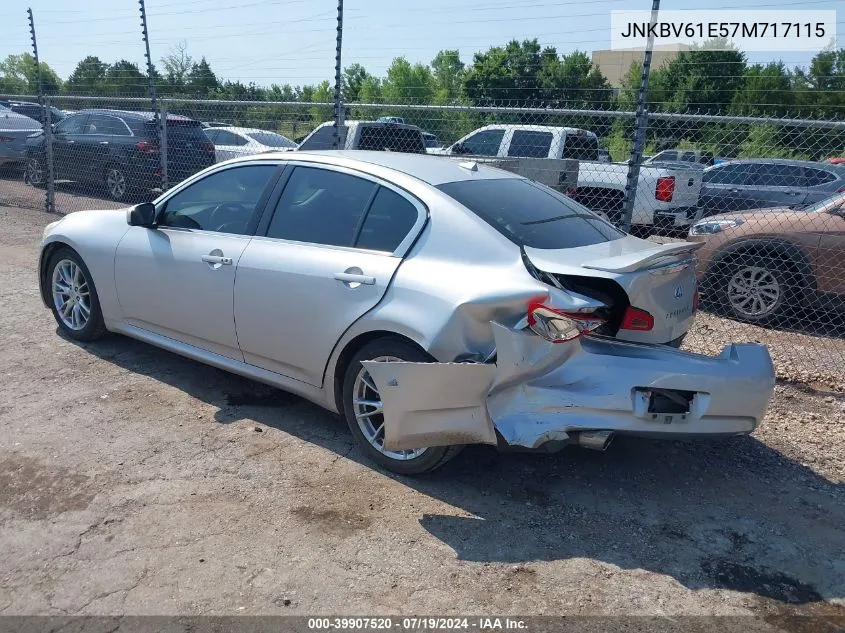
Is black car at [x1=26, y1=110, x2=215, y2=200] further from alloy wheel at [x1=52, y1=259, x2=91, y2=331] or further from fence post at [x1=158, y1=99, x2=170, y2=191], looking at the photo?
alloy wheel at [x1=52, y1=259, x2=91, y2=331]

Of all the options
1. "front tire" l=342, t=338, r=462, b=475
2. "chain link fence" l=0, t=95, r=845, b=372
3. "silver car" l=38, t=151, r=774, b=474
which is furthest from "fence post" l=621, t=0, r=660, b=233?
"front tire" l=342, t=338, r=462, b=475

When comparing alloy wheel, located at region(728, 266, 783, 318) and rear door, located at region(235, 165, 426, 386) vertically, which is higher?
rear door, located at region(235, 165, 426, 386)

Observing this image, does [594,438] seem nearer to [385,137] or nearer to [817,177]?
[817,177]

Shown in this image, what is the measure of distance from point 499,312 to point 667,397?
895 mm

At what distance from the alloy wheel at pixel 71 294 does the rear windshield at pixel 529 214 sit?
10.4ft

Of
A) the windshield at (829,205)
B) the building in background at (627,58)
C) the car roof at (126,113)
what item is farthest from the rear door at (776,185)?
the car roof at (126,113)

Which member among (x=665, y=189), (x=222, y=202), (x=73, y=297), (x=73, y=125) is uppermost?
(x=73, y=125)

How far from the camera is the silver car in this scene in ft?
11.3

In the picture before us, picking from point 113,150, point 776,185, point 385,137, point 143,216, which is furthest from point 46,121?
point 776,185

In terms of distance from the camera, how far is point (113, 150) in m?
12.7

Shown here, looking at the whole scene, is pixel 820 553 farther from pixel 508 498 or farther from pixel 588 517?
Answer: pixel 508 498

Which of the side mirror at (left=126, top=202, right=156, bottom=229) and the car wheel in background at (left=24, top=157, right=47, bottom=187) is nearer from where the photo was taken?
the side mirror at (left=126, top=202, right=156, bottom=229)

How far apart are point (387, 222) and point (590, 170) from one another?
6126 millimetres

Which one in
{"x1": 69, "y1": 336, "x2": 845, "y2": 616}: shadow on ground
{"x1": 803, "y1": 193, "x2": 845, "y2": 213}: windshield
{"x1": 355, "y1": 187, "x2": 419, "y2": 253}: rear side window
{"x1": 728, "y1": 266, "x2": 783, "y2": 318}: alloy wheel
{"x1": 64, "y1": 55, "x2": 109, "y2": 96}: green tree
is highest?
{"x1": 64, "y1": 55, "x2": 109, "y2": 96}: green tree
